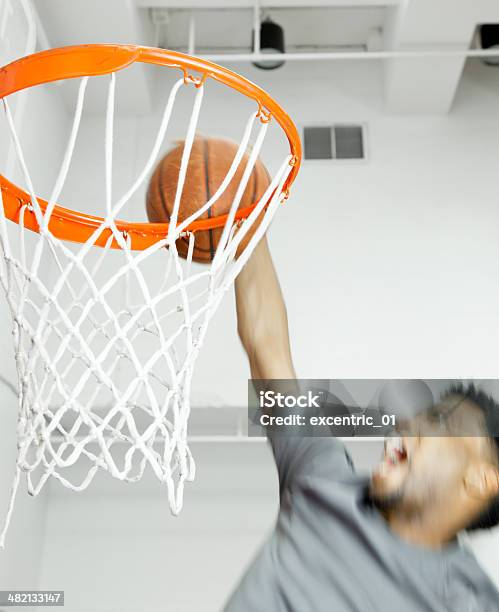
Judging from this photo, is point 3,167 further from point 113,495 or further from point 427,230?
point 427,230

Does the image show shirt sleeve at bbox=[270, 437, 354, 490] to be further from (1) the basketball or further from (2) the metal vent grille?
(2) the metal vent grille

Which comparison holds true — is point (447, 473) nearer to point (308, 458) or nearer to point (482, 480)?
point (482, 480)

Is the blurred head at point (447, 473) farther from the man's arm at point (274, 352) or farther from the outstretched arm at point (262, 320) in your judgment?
the outstretched arm at point (262, 320)

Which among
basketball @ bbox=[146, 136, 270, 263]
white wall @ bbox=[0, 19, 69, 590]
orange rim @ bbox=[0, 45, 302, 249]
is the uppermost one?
orange rim @ bbox=[0, 45, 302, 249]

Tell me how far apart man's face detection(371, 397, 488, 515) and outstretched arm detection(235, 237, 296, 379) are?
297mm

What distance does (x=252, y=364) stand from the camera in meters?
1.70

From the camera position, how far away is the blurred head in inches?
59.5

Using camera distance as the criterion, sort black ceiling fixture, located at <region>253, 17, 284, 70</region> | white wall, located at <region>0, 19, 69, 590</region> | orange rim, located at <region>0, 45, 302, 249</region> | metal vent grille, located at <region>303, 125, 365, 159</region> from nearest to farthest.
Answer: orange rim, located at <region>0, 45, 302, 249</region>
white wall, located at <region>0, 19, 69, 590</region>
black ceiling fixture, located at <region>253, 17, 284, 70</region>
metal vent grille, located at <region>303, 125, 365, 159</region>

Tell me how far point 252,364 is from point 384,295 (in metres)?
1.07

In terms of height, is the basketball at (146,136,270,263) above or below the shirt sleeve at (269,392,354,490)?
above

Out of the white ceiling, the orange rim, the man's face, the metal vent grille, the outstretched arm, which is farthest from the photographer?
the metal vent grille

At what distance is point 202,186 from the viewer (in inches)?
61.4

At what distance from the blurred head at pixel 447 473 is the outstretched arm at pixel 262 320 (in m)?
0.31

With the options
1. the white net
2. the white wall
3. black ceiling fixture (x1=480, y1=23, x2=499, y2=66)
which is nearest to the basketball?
the white net
